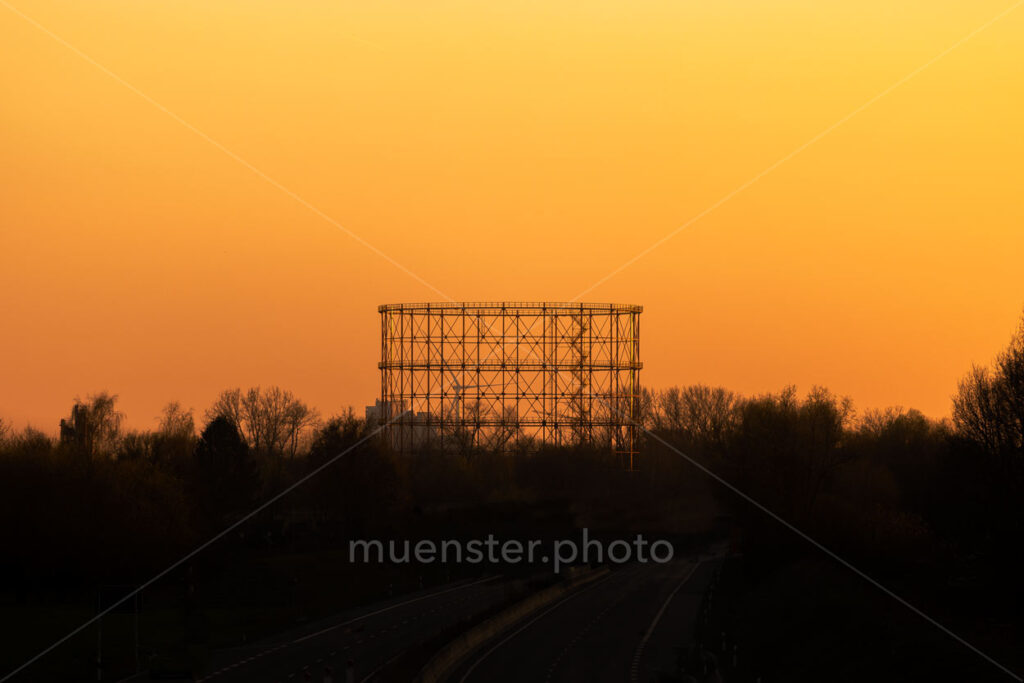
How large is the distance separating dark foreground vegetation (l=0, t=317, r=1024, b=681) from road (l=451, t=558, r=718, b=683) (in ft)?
8.05

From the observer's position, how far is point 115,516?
210 ft

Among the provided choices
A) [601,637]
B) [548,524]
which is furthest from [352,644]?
[548,524]

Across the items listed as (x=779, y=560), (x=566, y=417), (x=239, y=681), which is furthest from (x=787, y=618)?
(x=566, y=417)

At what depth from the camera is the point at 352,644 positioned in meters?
44.6

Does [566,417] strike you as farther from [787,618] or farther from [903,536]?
[787,618]

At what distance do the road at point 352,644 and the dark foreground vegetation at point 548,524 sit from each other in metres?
1.71

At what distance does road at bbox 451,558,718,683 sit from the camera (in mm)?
39625

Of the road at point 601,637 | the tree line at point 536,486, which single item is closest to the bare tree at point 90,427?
the tree line at point 536,486

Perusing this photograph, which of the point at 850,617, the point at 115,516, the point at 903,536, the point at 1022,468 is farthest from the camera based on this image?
the point at 115,516

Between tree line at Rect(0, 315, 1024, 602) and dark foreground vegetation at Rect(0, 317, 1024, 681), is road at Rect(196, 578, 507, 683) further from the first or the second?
tree line at Rect(0, 315, 1024, 602)

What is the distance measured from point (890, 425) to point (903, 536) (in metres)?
55.7

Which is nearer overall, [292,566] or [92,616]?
[92,616]

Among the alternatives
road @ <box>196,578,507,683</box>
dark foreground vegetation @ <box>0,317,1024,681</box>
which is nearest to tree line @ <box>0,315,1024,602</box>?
dark foreground vegetation @ <box>0,317,1024,681</box>

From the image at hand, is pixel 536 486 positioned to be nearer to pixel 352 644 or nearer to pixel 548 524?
pixel 548 524
